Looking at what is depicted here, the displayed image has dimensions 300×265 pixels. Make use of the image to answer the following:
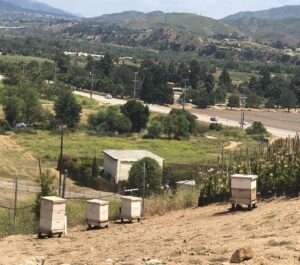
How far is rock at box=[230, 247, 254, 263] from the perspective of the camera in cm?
1123

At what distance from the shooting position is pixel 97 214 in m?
19.1

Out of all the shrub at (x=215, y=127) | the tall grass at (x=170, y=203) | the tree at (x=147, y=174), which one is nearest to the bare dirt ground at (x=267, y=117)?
the shrub at (x=215, y=127)

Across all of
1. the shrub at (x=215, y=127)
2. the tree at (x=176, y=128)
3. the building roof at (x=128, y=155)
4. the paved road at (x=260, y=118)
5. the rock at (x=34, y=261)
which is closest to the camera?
the rock at (x=34, y=261)

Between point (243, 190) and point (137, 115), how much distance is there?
252 ft

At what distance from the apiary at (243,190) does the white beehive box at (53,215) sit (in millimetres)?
5244

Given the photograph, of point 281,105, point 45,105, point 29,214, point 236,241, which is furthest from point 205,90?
point 236,241

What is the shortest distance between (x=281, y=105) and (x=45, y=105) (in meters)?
68.2

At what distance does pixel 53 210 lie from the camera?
1778 cm

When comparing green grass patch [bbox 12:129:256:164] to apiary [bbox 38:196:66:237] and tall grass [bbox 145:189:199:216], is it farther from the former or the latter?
apiary [bbox 38:196:66:237]

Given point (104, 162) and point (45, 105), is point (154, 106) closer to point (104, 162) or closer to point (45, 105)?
point (45, 105)

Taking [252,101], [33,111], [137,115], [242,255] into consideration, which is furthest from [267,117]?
[242,255]

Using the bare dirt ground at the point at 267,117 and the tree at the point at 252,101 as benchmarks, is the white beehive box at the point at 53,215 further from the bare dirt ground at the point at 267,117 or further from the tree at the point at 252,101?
the tree at the point at 252,101

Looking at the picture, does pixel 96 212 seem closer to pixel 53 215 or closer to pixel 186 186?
pixel 53 215

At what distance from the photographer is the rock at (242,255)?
Result: 11234 millimetres
